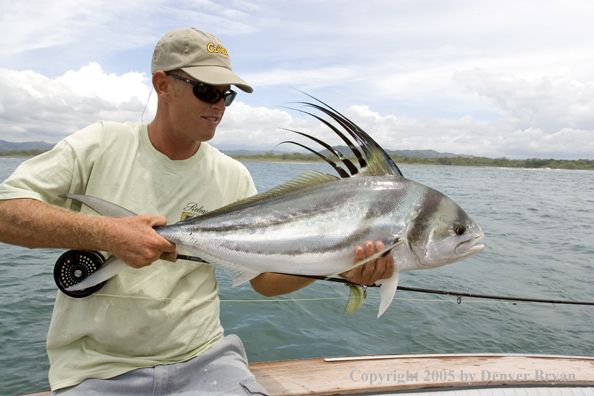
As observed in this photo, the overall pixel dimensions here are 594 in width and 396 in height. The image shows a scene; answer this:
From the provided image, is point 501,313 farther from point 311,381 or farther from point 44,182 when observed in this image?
point 44,182

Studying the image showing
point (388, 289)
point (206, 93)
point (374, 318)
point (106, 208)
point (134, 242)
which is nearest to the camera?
point (134, 242)

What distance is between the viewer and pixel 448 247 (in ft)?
7.27

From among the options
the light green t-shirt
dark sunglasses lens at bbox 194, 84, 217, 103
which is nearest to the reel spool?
the light green t-shirt

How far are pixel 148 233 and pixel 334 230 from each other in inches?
39.1

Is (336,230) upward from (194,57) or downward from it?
downward

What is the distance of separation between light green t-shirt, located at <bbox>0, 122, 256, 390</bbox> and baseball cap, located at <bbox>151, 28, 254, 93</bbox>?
495 millimetres

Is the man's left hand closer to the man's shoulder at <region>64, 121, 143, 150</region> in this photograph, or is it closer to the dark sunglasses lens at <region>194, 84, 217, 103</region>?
the dark sunglasses lens at <region>194, 84, 217, 103</region>

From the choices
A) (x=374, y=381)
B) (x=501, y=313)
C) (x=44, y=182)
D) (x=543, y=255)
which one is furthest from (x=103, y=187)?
(x=543, y=255)

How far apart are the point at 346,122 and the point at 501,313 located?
23.0ft

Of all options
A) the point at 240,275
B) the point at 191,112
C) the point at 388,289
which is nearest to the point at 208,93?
the point at 191,112

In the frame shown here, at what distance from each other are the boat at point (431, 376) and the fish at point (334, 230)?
92 centimetres

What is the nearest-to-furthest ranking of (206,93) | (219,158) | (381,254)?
1. (381,254)
2. (206,93)
3. (219,158)

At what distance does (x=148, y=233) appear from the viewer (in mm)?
1946

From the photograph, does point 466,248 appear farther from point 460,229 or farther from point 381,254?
point 381,254
